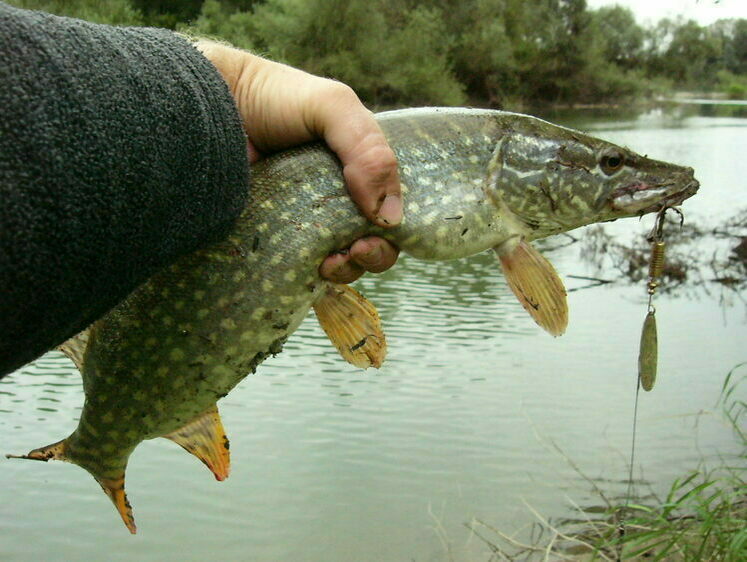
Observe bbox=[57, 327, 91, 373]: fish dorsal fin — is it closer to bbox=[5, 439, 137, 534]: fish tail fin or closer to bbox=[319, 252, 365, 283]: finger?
bbox=[5, 439, 137, 534]: fish tail fin

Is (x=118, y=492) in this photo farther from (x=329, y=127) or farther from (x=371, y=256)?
(x=329, y=127)

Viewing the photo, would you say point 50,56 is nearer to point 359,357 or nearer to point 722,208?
point 359,357

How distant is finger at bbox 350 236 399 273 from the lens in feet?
5.82

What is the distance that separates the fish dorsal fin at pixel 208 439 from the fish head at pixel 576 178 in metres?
0.83

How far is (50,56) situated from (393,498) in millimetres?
3548

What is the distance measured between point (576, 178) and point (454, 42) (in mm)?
32445

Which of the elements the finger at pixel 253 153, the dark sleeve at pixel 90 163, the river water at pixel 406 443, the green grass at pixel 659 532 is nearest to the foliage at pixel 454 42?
the river water at pixel 406 443

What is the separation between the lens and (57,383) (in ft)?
17.1

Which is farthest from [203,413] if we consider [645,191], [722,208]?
[722,208]

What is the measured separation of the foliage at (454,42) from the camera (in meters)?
26.5

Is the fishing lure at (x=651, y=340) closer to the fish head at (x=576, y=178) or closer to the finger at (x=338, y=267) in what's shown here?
the fish head at (x=576, y=178)

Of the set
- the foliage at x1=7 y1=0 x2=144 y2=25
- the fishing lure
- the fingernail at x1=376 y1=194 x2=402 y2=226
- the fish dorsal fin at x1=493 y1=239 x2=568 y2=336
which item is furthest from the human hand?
the foliage at x1=7 y1=0 x2=144 y2=25

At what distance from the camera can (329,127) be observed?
170cm

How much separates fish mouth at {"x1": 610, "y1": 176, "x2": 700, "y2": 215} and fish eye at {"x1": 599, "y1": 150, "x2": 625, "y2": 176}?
0.16ft
